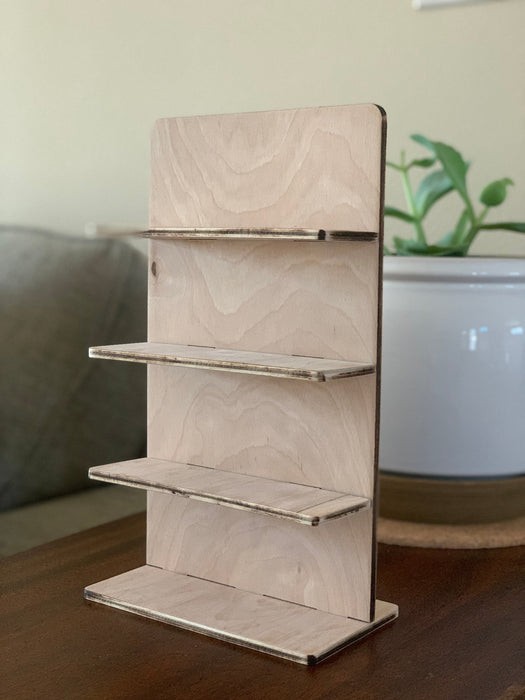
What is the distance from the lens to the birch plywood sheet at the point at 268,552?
0.70m

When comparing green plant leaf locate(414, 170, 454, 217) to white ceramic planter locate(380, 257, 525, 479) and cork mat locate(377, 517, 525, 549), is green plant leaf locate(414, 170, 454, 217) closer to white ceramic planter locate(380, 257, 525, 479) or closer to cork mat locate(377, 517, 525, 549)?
white ceramic planter locate(380, 257, 525, 479)

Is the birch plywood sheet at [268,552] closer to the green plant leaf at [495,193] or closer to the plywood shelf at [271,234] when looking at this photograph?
the plywood shelf at [271,234]

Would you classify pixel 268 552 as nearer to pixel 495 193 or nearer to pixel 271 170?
pixel 271 170

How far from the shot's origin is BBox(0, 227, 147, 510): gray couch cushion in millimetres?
1214

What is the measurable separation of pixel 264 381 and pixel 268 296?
0.07 metres

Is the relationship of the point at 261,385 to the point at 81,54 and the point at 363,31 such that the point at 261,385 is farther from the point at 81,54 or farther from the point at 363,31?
the point at 81,54

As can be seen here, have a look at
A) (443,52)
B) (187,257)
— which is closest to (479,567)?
(187,257)

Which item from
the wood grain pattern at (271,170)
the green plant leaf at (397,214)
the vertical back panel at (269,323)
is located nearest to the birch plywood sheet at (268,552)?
the vertical back panel at (269,323)

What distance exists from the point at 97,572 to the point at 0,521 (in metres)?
0.40

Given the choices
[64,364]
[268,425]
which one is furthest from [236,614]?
[64,364]

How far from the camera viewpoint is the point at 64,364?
4.16ft

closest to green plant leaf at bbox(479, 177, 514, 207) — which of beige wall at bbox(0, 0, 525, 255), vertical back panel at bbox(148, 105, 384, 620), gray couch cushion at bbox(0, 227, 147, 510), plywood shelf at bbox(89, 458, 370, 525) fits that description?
beige wall at bbox(0, 0, 525, 255)

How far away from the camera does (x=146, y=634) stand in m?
0.69

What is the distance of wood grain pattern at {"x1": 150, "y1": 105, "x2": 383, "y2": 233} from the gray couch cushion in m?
0.51
